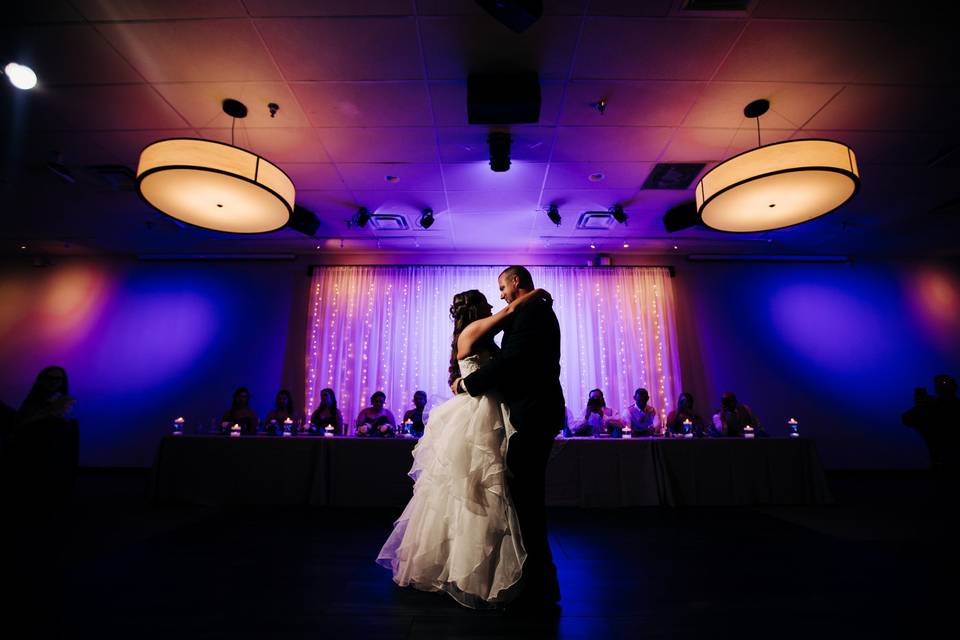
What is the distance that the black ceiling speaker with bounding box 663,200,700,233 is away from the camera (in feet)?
16.1

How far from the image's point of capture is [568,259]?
6809 mm

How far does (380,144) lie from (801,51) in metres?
3.48

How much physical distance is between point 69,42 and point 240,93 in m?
1.04

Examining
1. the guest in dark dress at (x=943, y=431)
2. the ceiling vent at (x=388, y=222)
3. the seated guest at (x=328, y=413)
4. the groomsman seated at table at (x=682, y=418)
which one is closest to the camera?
the guest in dark dress at (x=943, y=431)

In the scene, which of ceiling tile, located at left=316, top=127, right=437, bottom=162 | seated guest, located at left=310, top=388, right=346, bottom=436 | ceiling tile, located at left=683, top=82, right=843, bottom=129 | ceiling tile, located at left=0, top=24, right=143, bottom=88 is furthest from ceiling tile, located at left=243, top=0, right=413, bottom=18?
seated guest, located at left=310, top=388, right=346, bottom=436

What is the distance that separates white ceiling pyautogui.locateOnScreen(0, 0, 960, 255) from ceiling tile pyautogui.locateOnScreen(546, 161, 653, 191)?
0.08 feet

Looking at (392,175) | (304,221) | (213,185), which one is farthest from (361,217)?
(213,185)

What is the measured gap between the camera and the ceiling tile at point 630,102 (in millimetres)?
3127

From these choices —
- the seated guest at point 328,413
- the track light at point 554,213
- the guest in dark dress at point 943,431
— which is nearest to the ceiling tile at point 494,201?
the track light at point 554,213

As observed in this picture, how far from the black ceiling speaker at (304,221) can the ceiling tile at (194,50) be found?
1.97m

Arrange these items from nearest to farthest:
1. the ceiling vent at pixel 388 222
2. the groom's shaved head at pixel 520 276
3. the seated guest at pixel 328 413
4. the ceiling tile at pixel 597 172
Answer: the groom's shaved head at pixel 520 276, the ceiling tile at pixel 597 172, the seated guest at pixel 328 413, the ceiling vent at pixel 388 222

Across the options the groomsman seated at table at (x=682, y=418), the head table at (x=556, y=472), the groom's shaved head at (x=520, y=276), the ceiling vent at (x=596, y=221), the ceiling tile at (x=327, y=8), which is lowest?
the head table at (x=556, y=472)

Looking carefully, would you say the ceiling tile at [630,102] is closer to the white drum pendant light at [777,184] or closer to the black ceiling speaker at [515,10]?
the white drum pendant light at [777,184]

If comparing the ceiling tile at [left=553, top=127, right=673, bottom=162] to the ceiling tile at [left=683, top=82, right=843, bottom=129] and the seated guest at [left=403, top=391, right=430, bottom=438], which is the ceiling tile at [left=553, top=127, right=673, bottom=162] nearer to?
the ceiling tile at [left=683, top=82, right=843, bottom=129]
